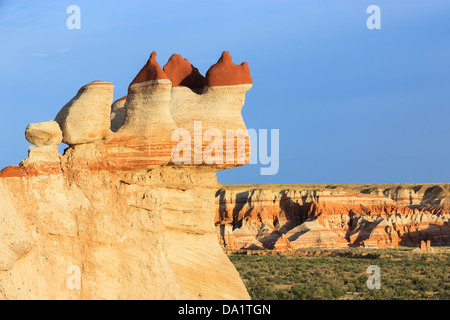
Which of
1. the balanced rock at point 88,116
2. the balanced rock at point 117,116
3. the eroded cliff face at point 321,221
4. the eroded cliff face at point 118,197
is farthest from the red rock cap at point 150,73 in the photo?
the eroded cliff face at point 321,221

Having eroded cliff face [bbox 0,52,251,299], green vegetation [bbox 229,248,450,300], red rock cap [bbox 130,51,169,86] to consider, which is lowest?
green vegetation [bbox 229,248,450,300]

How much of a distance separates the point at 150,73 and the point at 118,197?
9.31 feet

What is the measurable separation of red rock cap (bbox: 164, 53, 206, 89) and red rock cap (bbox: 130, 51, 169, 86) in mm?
1479

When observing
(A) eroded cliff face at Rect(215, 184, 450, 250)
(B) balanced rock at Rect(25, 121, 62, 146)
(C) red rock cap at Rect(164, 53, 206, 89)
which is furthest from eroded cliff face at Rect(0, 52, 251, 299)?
(A) eroded cliff face at Rect(215, 184, 450, 250)

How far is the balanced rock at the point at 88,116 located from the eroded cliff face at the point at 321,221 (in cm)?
5116

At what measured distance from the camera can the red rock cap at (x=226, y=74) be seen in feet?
48.3

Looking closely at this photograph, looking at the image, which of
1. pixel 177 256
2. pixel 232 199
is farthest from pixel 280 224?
pixel 177 256

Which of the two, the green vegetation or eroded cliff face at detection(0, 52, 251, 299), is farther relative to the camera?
the green vegetation

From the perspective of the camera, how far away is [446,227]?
74.6 meters

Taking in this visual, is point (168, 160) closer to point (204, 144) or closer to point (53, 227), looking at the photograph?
point (204, 144)

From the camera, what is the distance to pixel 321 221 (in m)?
73.0

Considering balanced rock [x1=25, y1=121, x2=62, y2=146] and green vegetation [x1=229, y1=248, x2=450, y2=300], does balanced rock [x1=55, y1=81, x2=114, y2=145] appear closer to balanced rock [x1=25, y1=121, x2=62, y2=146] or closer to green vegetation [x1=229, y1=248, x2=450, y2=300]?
balanced rock [x1=25, y1=121, x2=62, y2=146]

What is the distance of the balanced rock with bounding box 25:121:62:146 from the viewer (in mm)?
13055
